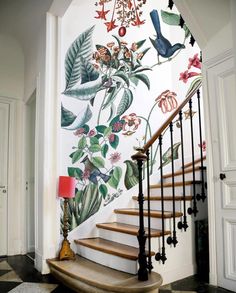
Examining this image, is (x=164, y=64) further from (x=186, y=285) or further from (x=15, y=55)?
(x=186, y=285)

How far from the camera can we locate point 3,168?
3910 mm

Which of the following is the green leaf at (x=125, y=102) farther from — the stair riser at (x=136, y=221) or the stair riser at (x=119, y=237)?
the stair riser at (x=119, y=237)

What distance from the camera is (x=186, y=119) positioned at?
4.20m

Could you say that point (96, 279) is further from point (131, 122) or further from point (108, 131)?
point (131, 122)

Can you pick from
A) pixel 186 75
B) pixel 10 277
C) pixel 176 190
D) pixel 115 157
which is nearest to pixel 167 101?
pixel 186 75

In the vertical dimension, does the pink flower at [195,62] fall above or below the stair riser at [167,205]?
above

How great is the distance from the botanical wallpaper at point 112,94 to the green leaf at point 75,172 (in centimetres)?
1

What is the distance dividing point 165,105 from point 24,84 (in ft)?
7.08

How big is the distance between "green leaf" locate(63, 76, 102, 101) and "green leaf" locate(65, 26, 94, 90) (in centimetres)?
8

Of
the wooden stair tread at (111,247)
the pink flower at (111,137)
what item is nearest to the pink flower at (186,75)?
the pink flower at (111,137)

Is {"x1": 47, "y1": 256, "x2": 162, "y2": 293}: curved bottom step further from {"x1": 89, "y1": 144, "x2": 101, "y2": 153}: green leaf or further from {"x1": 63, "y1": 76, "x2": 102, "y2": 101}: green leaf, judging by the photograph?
{"x1": 63, "y1": 76, "x2": 102, "y2": 101}: green leaf

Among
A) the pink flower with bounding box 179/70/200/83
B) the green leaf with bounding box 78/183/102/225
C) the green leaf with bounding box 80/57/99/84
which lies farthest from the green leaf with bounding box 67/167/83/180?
the pink flower with bounding box 179/70/200/83

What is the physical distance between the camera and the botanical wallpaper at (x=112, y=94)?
3.47 metres

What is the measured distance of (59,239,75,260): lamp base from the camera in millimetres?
2954
